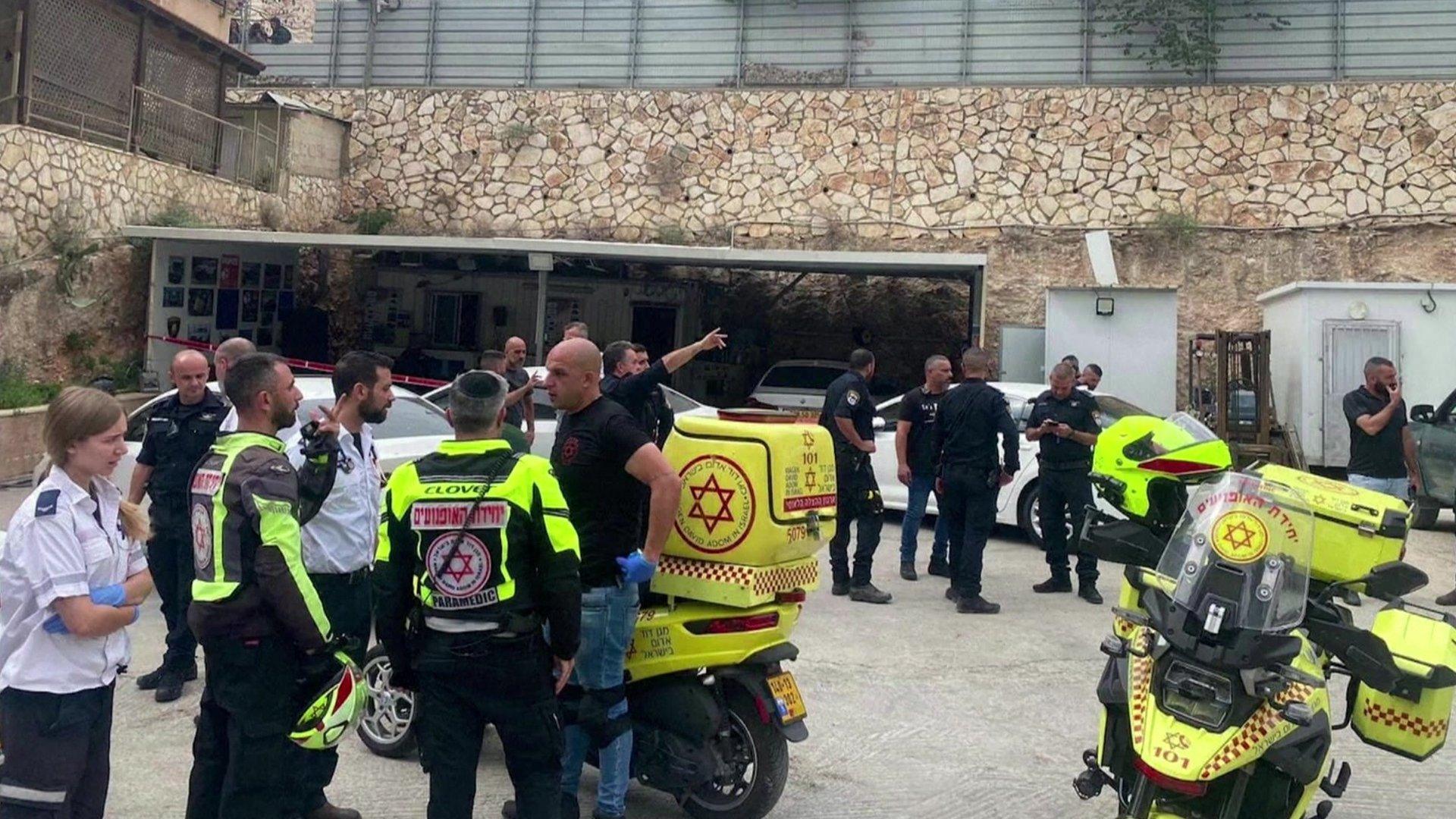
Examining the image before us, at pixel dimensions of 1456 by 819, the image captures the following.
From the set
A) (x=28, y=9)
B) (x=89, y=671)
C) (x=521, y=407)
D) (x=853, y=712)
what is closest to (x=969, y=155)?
(x=521, y=407)

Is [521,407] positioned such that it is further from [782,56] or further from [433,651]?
[782,56]

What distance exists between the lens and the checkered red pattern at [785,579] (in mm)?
4141

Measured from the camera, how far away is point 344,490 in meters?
4.49

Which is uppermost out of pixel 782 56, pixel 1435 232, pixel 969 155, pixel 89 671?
pixel 782 56

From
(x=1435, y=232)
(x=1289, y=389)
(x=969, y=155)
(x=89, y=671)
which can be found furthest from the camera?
(x=969, y=155)

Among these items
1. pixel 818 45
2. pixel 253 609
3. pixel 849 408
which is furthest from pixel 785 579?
pixel 818 45

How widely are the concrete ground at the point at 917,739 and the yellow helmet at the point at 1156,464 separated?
1.25 metres

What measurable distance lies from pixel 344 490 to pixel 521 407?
416cm

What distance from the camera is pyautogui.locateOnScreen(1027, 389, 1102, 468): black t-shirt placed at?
8.00m

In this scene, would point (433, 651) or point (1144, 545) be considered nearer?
point (433, 651)

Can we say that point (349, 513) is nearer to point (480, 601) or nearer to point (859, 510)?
point (480, 601)

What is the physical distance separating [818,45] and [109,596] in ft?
60.3

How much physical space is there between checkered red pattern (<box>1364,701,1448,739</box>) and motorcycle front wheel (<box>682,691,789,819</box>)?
1962 millimetres

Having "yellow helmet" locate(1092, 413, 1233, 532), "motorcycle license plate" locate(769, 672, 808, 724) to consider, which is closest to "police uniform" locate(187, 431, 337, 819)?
"motorcycle license plate" locate(769, 672, 808, 724)
